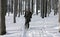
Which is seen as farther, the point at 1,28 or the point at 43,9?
the point at 43,9

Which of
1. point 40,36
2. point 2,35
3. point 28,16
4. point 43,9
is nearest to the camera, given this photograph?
point 40,36

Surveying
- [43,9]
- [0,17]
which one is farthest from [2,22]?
[43,9]

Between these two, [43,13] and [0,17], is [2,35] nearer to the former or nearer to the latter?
[0,17]

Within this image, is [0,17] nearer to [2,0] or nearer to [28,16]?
[2,0]

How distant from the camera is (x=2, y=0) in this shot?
1095cm

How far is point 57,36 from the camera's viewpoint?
1003 cm

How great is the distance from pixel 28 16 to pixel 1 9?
1.86 m

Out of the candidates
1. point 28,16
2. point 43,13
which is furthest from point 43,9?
point 28,16

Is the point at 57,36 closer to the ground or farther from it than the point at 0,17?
closer to the ground

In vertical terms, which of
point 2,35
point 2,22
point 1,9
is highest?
point 1,9

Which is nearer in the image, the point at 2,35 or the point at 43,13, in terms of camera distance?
the point at 2,35

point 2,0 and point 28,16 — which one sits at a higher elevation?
point 2,0

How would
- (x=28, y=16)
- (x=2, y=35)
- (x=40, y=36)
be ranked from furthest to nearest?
1. (x=28, y=16)
2. (x=2, y=35)
3. (x=40, y=36)

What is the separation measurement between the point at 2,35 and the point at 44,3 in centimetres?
1336
